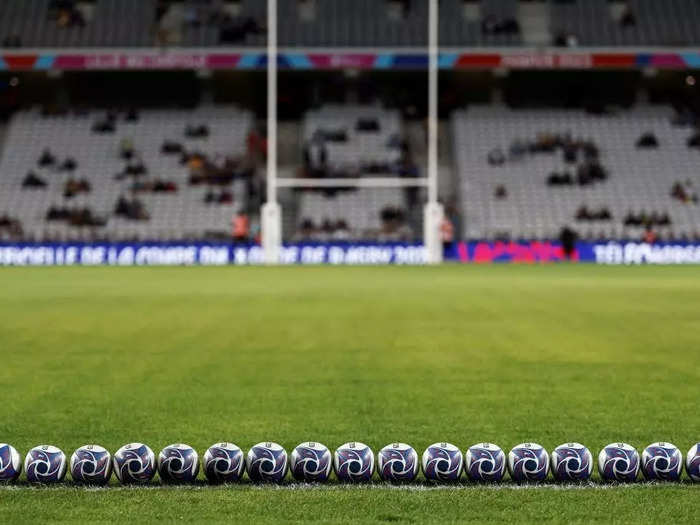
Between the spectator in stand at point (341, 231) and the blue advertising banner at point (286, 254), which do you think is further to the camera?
the spectator in stand at point (341, 231)

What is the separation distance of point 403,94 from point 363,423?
41.5 meters

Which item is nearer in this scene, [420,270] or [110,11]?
[420,270]

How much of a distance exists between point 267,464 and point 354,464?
1.36 feet

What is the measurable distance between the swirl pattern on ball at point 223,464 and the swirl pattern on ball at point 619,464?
1.74 m

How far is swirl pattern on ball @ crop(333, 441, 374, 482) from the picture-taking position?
5574mm

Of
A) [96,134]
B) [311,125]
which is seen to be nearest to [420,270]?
[311,125]

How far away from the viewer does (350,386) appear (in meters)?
9.42

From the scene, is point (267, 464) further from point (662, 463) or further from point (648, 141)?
point (648, 141)

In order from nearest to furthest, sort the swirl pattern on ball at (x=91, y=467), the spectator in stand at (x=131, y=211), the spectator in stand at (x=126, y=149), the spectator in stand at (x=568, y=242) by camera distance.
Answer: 1. the swirl pattern on ball at (x=91, y=467)
2. the spectator in stand at (x=568, y=242)
3. the spectator in stand at (x=131, y=211)
4. the spectator in stand at (x=126, y=149)

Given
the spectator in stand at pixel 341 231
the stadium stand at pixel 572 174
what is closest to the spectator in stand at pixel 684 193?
the stadium stand at pixel 572 174

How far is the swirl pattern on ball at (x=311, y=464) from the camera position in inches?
221

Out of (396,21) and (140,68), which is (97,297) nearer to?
(140,68)

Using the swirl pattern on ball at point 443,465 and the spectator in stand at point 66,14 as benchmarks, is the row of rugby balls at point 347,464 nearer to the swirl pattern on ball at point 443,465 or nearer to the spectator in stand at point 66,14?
the swirl pattern on ball at point 443,465

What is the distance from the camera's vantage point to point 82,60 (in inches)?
1740
